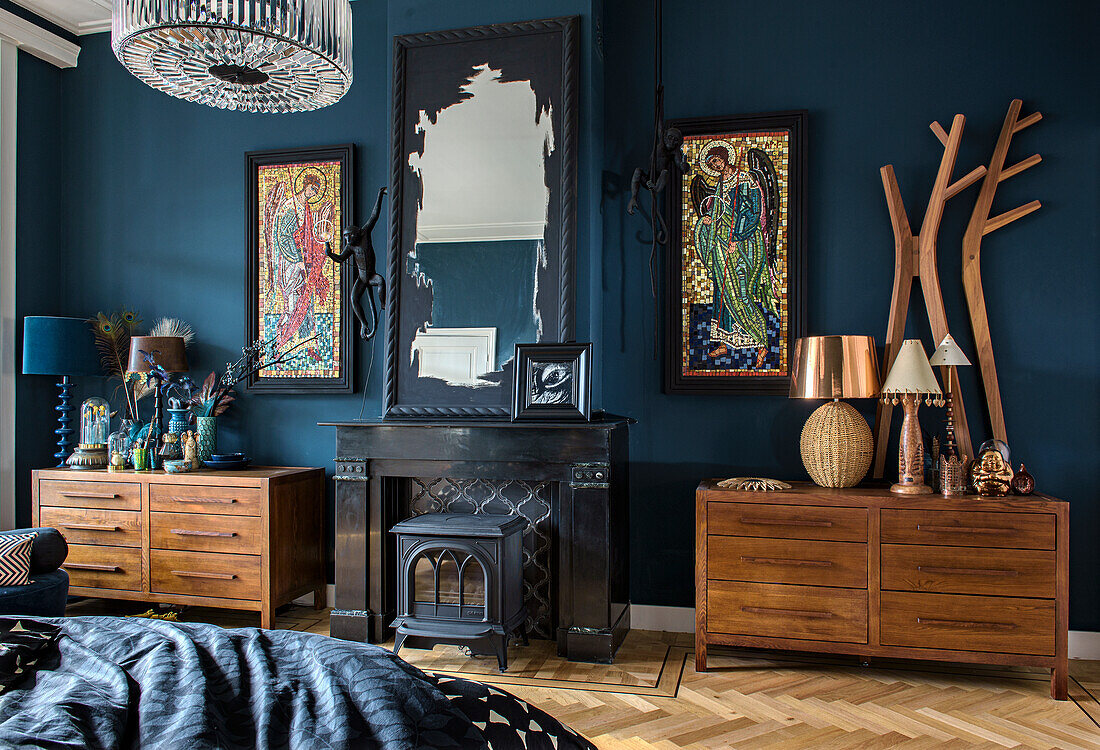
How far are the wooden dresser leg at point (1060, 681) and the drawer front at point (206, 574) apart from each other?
3.25 m

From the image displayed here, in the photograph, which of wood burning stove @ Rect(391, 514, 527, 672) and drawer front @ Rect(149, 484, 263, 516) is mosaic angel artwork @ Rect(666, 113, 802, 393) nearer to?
wood burning stove @ Rect(391, 514, 527, 672)

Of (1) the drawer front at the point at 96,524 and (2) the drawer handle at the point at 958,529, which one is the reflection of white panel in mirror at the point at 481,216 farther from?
(2) the drawer handle at the point at 958,529

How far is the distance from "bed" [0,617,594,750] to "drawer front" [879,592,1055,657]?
1899mm

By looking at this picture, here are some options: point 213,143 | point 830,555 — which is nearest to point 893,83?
point 830,555

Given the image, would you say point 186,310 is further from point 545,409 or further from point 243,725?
point 243,725

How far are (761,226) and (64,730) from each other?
320 centimetres

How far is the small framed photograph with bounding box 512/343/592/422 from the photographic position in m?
3.40

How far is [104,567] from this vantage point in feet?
12.7

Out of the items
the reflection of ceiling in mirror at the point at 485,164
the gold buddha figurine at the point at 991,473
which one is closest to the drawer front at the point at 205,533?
the reflection of ceiling in mirror at the point at 485,164

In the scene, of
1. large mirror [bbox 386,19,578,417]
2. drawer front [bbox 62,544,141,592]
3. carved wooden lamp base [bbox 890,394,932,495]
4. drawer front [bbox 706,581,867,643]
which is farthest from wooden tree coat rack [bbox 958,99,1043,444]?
drawer front [bbox 62,544,141,592]

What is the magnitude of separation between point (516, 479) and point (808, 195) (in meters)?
1.82

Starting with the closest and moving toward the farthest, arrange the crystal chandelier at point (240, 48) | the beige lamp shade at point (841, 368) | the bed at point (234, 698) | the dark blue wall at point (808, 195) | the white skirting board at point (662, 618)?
the bed at point (234, 698) → the crystal chandelier at point (240, 48) → the beige lamp shade at point (841, 368) → the dark blue wall at point (808, 195) → the white skirting board at point (662, 618)

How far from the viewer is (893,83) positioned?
3.62m

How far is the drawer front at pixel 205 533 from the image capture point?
3.71 meters
